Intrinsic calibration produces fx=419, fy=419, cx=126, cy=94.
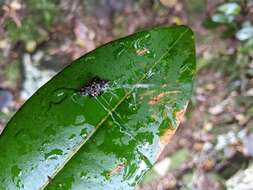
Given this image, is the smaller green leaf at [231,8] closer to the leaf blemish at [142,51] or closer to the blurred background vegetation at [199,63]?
the blurred background vegetation at [199,63]

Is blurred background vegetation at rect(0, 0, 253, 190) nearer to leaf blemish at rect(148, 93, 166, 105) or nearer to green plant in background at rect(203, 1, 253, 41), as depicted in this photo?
green plant in background at rect(203, 1, 253, 41)

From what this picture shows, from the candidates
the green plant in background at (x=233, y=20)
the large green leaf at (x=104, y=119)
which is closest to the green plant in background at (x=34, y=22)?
the green plant in background at (x=233, y=20)

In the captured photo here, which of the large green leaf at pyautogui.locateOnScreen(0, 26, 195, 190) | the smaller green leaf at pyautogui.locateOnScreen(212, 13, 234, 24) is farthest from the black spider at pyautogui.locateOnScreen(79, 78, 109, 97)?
the smaller green leaf at pyautogui.locateOnScreen(212, 13, 234, 24)

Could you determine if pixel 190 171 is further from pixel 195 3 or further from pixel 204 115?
pixel 195 3

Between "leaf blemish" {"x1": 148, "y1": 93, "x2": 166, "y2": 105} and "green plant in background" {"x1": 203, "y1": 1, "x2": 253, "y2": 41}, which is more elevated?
"leaf blemish" {"x1": 148, "y1": 93, "x2": 166, "y2": 105}

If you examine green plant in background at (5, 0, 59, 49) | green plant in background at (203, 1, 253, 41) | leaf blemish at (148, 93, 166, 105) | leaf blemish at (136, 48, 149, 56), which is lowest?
green plant in background at (203, 1, 253, 41)
